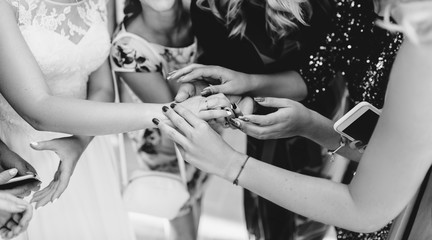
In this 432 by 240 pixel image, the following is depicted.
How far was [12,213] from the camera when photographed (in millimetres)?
1250

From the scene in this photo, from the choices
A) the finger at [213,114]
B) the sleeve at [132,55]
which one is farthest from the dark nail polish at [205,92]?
the sleeve at [132,55]

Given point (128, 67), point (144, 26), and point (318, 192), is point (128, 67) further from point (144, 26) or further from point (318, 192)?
point (318, 192)

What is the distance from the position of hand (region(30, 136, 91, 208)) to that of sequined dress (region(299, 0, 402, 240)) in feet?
2.48

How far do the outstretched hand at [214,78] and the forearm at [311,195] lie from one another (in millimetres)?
340

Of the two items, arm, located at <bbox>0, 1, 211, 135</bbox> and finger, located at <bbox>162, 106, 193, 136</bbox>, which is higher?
finger, located at <bbox>162, 106, 193, 136</bbox>

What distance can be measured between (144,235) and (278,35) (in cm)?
129

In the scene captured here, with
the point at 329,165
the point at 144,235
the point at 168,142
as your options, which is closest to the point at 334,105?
the point at 329,165

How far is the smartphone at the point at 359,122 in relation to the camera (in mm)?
1296

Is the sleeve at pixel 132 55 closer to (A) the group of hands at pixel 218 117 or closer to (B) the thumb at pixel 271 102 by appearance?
(A) the group of hands at pixel 218 117

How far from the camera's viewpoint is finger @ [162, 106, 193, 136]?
4.19ft

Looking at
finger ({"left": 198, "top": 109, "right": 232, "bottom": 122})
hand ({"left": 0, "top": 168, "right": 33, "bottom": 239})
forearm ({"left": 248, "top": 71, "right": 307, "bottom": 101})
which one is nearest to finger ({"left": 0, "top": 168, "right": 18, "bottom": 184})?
hand ({"left": 0, "top": 168, "right": 33, "bottom": 239})

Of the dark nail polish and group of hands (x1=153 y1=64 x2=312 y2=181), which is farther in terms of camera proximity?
the dark nail polish

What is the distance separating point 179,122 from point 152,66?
520 mm

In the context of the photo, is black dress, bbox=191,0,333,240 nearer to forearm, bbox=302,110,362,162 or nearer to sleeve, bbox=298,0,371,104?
sleeve, bbox=298,0,371,104
